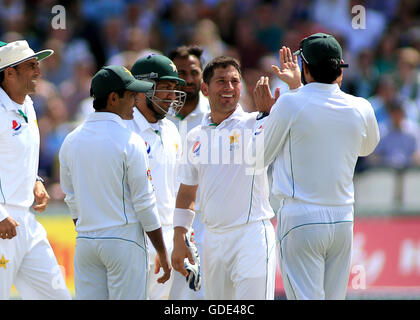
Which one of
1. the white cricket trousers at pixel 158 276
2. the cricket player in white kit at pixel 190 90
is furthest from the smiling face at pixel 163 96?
the white cricket trousers at pixel 158 276

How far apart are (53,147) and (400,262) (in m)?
4.85

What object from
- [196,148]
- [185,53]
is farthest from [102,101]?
[185,53]

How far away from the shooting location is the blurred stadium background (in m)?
10.1

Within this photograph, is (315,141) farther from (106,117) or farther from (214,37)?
(214,37)

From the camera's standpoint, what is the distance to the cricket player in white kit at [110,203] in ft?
18.0

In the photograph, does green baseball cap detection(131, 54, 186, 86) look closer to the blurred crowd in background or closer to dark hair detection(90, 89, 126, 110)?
dark hair detection(90, 89, 126, 110)

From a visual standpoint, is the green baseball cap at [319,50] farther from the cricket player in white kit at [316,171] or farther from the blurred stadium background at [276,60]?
the blurred stadium background at [276,60]

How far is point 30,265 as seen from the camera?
20.6ft

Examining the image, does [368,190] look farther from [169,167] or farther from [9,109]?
[9,109]

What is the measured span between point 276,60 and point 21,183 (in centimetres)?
735

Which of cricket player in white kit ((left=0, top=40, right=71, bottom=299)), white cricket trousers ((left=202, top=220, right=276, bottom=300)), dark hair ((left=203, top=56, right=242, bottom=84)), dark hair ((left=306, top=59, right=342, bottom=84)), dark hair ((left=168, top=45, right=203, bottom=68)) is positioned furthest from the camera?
dark hair ((left=168, top=45, right=203, bottom=68))

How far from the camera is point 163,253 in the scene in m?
5.71

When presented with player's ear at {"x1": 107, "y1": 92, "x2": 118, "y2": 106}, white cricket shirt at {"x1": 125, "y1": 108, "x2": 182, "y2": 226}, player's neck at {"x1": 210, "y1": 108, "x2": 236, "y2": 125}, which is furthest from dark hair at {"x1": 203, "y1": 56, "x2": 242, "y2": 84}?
player's ear at {"x1": 107, "y1": 92, "x2": 118, "y2": 106}

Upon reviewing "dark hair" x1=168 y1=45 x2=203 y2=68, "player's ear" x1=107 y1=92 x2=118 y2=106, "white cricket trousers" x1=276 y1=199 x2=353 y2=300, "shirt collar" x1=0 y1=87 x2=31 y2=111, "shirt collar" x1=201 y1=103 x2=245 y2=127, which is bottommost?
"white cricket trousers" x1=276 y1=199 x2=353 y2=300
